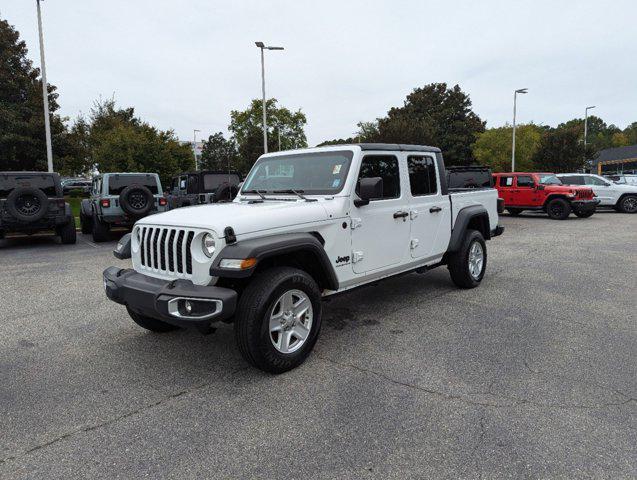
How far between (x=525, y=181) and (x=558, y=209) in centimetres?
161

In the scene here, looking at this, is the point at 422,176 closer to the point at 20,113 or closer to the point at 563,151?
the point at 20,113

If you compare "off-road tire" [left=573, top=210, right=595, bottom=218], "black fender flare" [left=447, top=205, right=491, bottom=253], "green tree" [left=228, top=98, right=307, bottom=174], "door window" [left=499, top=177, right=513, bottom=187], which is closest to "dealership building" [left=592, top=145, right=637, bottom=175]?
"green tree" [left=228, top=98, right=307, bottom=174]

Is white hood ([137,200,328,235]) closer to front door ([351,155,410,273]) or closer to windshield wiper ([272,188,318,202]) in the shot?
windshield wiper ([272,188,318,202])

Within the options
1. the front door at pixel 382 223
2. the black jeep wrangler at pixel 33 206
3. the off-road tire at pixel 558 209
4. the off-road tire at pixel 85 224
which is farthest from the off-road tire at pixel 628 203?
the black jeep wrangler at pixel 33 206

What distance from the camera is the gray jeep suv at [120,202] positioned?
1149cm

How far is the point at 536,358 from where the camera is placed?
12.9ft

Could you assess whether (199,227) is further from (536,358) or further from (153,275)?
(536,358)

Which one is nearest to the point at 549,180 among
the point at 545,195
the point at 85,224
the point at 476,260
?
the point at 545,195

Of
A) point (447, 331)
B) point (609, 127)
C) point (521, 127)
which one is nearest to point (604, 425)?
point (447, 331)

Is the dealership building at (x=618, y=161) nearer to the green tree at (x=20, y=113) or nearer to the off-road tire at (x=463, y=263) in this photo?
the green tree at (x=20, y=113)

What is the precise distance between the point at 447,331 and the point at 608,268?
15.8 ft

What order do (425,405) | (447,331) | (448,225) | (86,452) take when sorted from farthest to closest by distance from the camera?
(448,225) → (447,331) → (425,405) → (86,452)

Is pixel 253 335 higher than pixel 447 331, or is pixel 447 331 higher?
pixel 253 335

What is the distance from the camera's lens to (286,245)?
3590mm
